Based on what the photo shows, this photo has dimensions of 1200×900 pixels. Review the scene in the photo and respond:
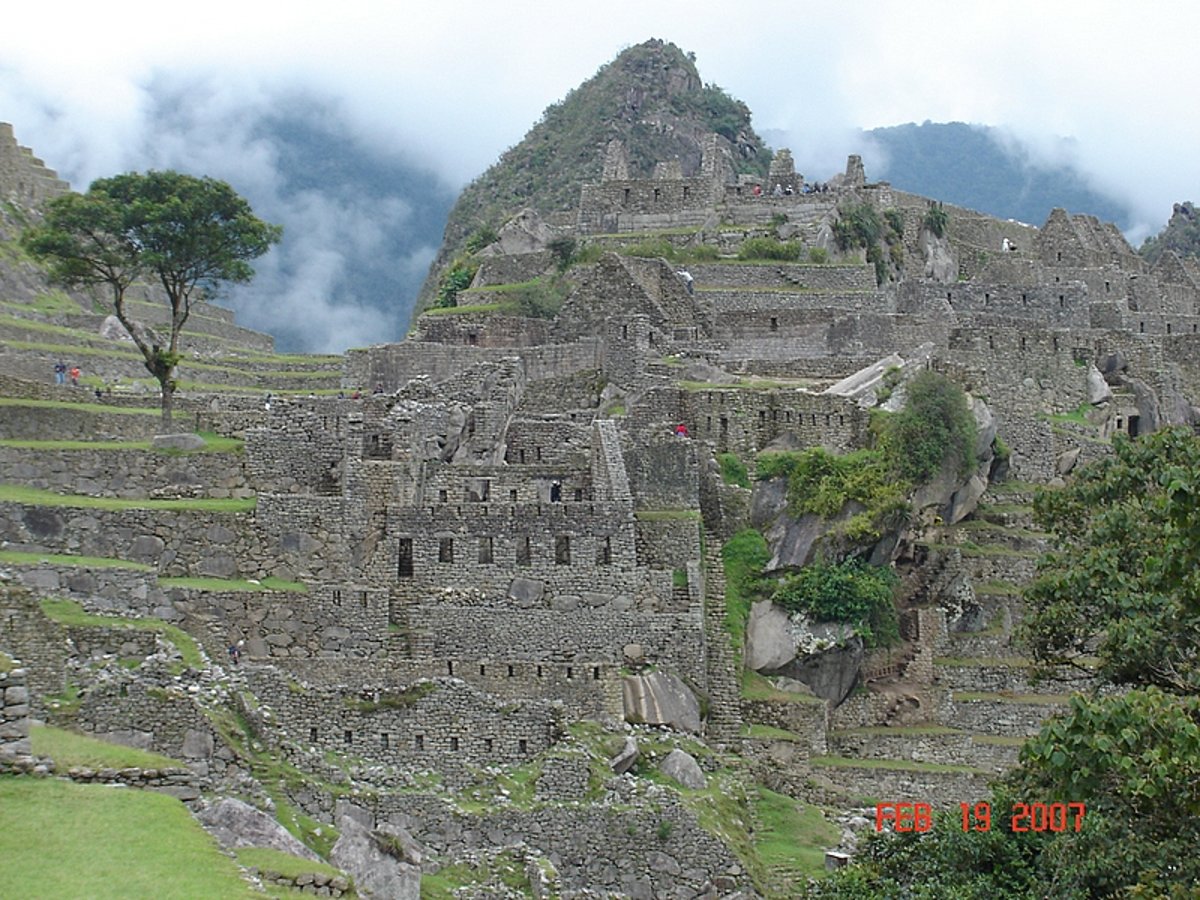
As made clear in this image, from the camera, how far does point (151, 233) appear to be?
127ft

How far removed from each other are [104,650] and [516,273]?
26.6 m

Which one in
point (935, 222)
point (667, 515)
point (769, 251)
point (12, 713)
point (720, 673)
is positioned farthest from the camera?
point (935, 222)

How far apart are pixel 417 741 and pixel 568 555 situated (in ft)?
18.2

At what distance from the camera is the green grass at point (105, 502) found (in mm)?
30234

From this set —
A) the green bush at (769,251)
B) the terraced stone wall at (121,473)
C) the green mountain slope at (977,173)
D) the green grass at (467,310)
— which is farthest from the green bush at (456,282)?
the green mountain slope at (977,173)

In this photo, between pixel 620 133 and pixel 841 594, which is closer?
pixel 841 594

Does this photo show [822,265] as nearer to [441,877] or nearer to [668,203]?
[668,203]

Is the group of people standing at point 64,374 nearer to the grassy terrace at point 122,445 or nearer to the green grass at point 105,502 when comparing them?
the grassy terrace at point 122,445

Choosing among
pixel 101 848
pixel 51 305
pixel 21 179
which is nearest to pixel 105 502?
pixel 101 848

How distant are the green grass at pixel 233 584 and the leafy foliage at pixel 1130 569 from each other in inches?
500

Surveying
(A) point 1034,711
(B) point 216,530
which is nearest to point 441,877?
(B) point 216,530

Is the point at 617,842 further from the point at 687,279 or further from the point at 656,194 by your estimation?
the point at 656,194

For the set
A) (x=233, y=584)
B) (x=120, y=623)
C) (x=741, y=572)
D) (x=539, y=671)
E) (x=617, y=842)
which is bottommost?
(x=617, y=842)
